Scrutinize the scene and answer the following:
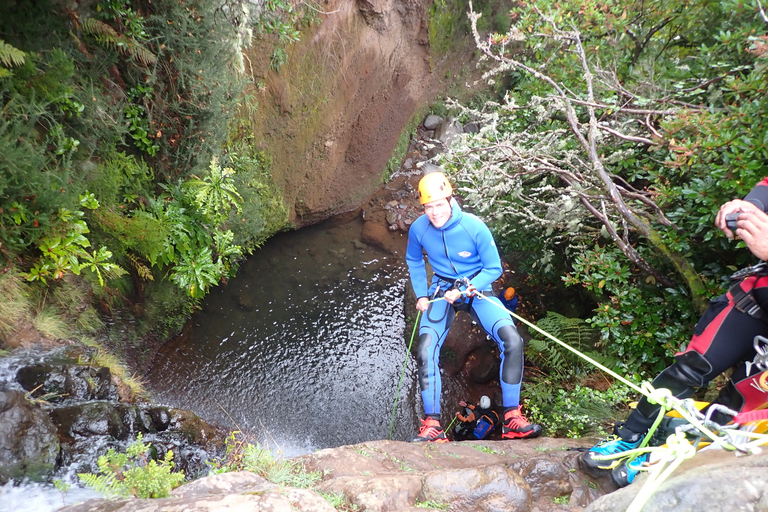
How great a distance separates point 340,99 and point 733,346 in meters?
7.18

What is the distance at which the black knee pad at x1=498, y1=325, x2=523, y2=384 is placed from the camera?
4.49 meters

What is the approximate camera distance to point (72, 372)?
4199mm

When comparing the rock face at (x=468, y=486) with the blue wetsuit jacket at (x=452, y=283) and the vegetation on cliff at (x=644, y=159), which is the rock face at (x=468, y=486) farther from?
the vegetation on cliff at (x=644, y=159)

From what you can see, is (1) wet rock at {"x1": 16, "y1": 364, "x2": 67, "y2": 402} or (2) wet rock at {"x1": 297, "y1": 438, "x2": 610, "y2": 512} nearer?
(2) wet rock at {"x1": 297, "y1": 438, "x2": 610, "y2": 512}

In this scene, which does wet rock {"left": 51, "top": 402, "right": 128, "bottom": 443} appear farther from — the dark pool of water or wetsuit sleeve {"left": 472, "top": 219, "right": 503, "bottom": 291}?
wetsuit sleeve {"left": 472, "top": 219, "right": 503, "bottom": 291}

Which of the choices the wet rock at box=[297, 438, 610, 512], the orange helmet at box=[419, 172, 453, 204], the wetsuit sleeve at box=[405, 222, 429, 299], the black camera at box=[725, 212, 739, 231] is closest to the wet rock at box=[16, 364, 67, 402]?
the wet rock at box=[297, 438, 610, 512]

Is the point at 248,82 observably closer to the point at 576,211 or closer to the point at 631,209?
the point at 576,211

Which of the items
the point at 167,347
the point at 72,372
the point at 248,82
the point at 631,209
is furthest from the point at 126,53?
the point at 631,209

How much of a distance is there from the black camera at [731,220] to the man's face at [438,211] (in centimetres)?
233

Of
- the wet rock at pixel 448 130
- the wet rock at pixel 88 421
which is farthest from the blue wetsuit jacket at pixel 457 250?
the wet rock at pixel 448 130

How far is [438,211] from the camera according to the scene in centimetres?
432

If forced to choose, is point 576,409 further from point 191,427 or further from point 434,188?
point 191,427

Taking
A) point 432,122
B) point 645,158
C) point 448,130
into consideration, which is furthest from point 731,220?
point 432,122

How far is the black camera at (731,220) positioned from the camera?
2.42m
